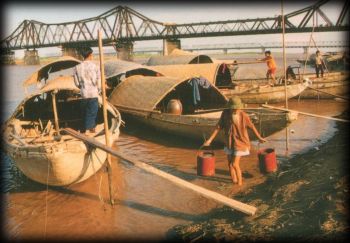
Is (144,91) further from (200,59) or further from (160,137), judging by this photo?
(200,59)

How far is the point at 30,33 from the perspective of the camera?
106000 mm

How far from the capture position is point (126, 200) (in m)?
6.48

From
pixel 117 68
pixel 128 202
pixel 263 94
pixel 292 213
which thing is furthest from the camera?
pixel 263 94

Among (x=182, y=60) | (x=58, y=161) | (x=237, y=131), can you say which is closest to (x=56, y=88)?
(x=58, y=161)

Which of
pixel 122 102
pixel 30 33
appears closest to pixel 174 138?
pixel 122 102

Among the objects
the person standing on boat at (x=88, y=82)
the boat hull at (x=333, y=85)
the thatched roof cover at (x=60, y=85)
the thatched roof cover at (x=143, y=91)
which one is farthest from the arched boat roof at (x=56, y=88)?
the boat hull at (x=333, y=85)

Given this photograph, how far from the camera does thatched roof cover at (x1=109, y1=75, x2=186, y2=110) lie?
35.2 ft

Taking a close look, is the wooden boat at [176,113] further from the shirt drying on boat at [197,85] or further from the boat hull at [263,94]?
the boat hull at [263,94]

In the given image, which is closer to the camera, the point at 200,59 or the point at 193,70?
the point at 193,70

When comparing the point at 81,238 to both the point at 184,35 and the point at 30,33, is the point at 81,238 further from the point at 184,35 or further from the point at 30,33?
the point at 30,33

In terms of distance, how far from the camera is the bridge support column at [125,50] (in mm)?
69938

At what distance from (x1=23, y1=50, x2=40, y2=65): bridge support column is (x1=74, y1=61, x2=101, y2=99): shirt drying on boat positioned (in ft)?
304

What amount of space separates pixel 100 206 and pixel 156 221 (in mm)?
1231

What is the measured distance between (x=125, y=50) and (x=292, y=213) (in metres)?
70.0
